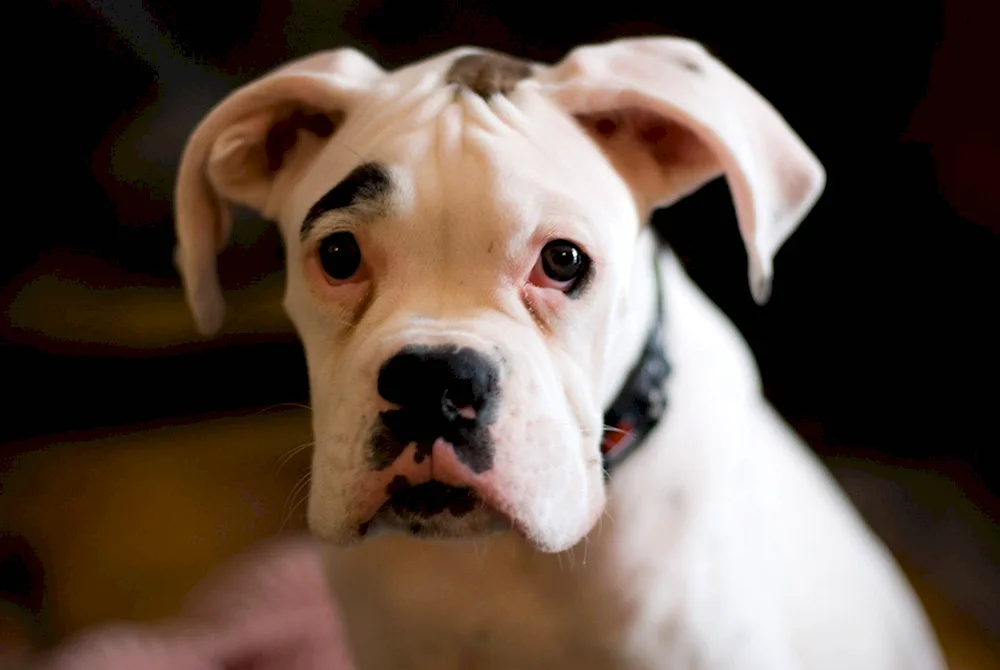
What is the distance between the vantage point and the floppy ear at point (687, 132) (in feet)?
2.87

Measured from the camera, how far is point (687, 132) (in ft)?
3.11

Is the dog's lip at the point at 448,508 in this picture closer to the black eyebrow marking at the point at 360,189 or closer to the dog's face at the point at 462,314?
the dog's face at the point at 462,314

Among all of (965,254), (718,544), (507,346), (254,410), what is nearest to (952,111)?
(965,254)

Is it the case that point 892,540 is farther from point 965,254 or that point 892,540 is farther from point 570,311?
point 570,311

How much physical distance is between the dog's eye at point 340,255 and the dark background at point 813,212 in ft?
2.81

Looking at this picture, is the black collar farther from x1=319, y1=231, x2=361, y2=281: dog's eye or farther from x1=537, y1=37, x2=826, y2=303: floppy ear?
x1=319, y1=231, x2=361, y2=281: dog's eye

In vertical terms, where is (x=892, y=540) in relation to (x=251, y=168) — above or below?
below

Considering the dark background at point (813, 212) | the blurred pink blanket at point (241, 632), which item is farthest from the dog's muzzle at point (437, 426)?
the dark background at point (813, 212)

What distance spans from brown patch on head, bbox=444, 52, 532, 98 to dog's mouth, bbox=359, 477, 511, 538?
0.39 m

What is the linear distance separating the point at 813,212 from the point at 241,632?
48.5 inches

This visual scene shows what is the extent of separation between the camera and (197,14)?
1622 mm

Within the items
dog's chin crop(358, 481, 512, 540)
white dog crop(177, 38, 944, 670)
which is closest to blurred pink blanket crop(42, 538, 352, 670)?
white dog crop(177, 38, 944, 670)

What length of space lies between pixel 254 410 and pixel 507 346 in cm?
143

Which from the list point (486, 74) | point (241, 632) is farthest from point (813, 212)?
point (241, 632)
